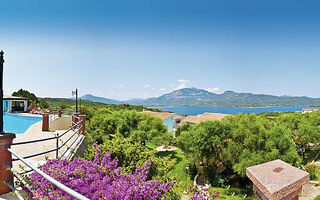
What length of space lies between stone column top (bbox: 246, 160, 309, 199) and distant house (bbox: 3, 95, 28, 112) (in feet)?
103

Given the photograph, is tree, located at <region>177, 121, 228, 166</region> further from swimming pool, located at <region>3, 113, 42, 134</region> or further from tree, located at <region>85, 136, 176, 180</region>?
swimming pool, located at <region>3, 113, 42, 134</region>

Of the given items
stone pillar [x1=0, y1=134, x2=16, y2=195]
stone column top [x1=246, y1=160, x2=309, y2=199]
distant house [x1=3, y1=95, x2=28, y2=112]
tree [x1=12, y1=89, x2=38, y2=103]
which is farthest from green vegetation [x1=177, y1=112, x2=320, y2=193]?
tree [x1=12, y1=89, x2=38, y2=103]

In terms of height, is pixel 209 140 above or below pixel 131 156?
below

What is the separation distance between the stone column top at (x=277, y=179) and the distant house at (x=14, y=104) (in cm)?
3140

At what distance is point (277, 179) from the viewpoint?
1367 mm

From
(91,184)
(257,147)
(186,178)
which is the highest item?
(91,184)

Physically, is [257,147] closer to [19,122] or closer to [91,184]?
[91,184]

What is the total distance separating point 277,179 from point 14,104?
1316 inches

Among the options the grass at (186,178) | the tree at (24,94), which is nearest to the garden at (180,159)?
the grass at (186,178)

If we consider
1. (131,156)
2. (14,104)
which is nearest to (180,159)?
(131,156)

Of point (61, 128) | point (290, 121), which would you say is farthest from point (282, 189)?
point (290, 121)

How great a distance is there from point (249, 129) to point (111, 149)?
11513 mm

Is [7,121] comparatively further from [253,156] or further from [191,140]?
[253,156]

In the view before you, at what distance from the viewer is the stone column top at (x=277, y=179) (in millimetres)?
1295
